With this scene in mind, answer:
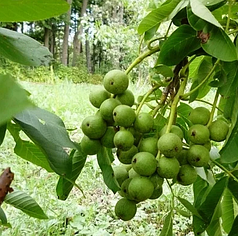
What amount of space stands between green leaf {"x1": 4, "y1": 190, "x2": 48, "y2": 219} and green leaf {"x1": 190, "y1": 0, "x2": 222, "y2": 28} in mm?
485

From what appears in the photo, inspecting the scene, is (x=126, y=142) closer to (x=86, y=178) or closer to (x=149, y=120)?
(x=149, y=120)

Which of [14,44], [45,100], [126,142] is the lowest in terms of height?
[45,100]

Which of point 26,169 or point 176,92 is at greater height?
point 176,92

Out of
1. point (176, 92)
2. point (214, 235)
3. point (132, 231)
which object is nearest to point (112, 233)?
point (132, 231)

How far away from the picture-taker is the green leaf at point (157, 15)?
63 cm

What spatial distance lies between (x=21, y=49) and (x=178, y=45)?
0.77ft

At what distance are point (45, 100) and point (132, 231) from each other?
204cm

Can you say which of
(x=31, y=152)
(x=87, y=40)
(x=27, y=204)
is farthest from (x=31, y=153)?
(x=87, y=40)

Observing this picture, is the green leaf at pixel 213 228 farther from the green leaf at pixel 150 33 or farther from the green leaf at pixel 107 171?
the green leaf at pixel 150 33

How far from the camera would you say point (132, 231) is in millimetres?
2145

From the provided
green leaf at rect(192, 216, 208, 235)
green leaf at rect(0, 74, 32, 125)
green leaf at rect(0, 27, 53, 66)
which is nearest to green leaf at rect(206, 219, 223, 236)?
green leaf at rect(192, 216, 208, 235)

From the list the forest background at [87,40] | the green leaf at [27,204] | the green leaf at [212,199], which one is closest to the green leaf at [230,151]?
the green leaf at [212,199]

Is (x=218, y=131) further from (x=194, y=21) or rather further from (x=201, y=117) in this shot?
(x=194, y=21)

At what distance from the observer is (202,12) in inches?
20.1
